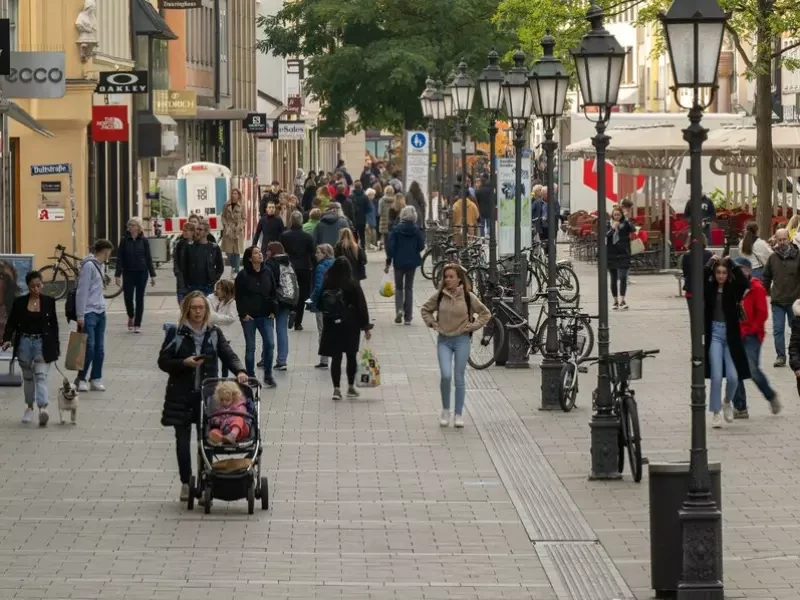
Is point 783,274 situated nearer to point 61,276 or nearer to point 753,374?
point 753,374

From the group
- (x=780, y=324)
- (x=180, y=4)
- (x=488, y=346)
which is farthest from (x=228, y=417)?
(x=180, y=4)

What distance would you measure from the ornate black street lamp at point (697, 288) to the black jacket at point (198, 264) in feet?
55.8

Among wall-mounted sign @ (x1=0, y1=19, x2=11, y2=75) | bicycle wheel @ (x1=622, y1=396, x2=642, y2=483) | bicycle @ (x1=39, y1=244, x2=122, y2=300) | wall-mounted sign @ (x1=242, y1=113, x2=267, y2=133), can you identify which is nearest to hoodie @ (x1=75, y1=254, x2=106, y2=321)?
wall-mounted sign @ (x1=0, y1=19, x2=11, y2=75)

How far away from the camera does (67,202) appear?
3894 cm

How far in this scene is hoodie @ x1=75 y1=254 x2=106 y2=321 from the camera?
22531 mm

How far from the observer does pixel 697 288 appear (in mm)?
11758

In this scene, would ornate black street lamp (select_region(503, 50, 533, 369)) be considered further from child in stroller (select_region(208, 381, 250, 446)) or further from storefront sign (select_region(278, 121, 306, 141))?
A: storefront sign (select_region(278, 121, 306, 141))

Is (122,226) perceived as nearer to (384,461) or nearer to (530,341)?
(530,341)

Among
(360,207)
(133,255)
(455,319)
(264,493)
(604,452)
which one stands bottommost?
(264,493)

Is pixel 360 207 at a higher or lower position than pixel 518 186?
lower

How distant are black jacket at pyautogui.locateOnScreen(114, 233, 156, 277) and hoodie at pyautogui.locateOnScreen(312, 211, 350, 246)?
4205 mm

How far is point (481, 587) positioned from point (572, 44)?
2757cm

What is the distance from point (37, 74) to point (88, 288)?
9.69 meters

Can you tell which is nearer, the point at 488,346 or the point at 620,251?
the point at 488,346
